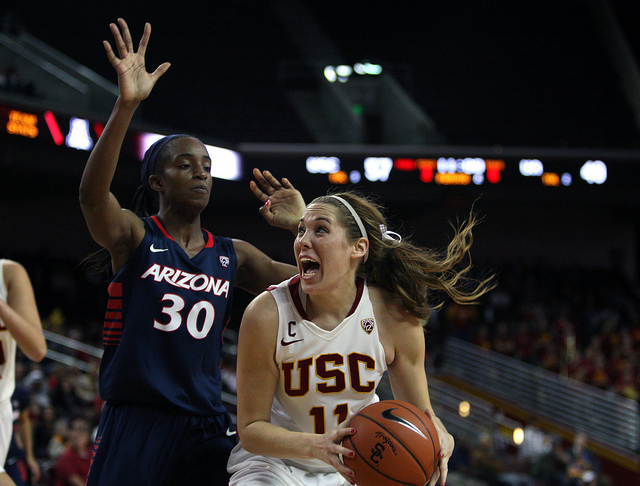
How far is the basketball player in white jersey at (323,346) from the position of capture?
2559 mm

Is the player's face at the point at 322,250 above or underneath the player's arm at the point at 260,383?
above

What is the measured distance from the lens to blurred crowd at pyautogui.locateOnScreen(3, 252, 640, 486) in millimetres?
7008

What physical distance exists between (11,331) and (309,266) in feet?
4.85

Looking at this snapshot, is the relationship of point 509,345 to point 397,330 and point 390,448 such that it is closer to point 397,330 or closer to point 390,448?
point 397,330

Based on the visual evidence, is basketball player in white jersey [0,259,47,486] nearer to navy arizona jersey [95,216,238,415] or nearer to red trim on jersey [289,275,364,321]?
navy arizona jersey [95,216,238,415]

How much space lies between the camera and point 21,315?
341 cm

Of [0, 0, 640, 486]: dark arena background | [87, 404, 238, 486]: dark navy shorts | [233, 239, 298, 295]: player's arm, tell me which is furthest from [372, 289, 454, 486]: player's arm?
[0, 0, 640, 486]: dark arena background

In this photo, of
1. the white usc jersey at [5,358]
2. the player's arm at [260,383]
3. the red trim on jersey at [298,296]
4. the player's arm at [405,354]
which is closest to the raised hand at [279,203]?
the red trim on jersey at [298,296]

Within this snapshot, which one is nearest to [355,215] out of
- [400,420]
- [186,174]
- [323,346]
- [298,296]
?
[298,296]

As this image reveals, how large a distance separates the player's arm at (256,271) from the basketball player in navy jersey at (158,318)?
0.63 ft

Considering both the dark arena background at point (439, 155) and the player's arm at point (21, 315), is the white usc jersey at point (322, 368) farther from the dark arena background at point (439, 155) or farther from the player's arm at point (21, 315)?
the dark arena background at point (439, 155)

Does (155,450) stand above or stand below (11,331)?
below

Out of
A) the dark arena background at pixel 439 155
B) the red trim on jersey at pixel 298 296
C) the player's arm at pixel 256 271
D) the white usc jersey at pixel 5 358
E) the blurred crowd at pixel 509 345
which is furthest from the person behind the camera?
the dark arena background at pixel 439 155

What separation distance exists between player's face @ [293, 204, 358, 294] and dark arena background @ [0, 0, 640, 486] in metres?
5.97
